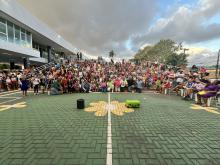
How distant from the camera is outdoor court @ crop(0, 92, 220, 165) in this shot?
11.4ft

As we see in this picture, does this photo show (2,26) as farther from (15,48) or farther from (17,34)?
(17,34)

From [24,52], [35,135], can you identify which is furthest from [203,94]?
[24,52]

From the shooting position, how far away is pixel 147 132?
5020 millimetres

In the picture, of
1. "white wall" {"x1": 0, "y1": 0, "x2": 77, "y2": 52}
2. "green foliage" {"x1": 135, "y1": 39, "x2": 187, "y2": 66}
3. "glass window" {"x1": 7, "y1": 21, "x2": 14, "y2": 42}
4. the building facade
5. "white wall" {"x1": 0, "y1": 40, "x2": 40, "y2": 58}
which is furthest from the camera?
"green foliage" {"x1": 135, "y1": 39, "x2": 187, "y2": 66}

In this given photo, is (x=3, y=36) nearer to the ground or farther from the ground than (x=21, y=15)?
nearer to the ground

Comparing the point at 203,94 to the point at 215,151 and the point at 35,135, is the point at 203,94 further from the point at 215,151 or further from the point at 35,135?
the point at 35,135

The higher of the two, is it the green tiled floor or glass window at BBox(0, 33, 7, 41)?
glass window at BBox(0, 33, 7, 41)

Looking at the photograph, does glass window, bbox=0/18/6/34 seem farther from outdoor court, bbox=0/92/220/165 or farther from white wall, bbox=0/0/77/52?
outdoor court, bbox=0/92/220/165

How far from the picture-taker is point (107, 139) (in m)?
4.48

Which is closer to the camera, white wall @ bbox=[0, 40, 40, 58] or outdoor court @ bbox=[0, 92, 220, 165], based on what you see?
outdoor court @ bbox=[0, 92, 220, 165]

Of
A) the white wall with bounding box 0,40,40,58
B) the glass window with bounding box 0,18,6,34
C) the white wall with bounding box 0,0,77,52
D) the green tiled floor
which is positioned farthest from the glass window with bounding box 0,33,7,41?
the green tiled floor

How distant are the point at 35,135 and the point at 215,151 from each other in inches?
188

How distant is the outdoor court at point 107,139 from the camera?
3467 millimetres

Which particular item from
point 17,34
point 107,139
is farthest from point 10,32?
point 107,139
